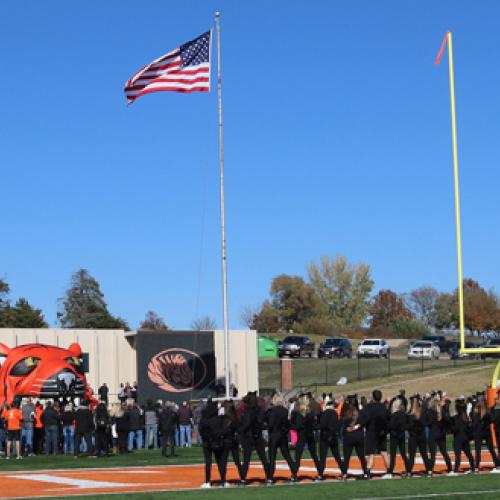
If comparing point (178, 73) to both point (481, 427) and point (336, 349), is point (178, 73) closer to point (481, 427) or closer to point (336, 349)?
point (481, 427)

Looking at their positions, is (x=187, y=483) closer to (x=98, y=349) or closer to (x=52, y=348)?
(x=52, y=348)

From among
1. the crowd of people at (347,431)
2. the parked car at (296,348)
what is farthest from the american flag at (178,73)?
the parked car at (296,348)

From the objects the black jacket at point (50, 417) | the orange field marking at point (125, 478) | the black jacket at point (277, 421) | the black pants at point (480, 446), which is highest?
the black jacket at point (277, 421)

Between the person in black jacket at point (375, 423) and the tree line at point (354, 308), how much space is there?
291 ft

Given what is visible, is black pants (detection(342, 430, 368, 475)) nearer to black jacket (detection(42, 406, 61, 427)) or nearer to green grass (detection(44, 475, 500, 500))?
green grass (detection(44, 475, 500, 500))

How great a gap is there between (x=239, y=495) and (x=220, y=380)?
84.5 ft

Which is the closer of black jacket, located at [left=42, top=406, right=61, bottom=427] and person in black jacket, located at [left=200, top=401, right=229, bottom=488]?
person in black jacket, located at [left=200, top=401, right=229, bottom=488]

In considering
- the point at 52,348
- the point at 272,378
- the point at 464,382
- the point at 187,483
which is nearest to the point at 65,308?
the point at 272,378

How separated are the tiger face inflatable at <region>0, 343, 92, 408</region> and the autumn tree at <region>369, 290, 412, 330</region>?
9825 centimetres

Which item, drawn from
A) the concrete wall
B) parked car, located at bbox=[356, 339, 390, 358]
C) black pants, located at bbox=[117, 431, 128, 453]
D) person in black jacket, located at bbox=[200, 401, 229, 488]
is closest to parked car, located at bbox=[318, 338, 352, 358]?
parked car, located at bbox=[356, 339, 390, 358]

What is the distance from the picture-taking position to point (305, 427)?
59.5ft

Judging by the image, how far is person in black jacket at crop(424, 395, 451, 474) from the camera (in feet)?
63.3

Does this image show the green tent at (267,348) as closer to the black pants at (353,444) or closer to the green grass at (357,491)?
the black pants at (353,444)

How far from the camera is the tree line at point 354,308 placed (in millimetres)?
113375
